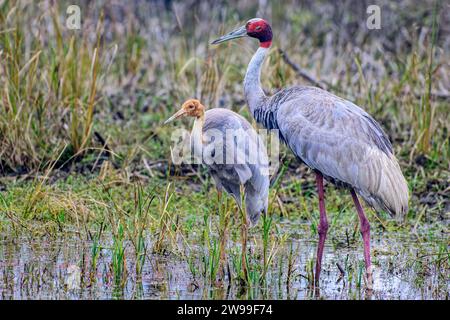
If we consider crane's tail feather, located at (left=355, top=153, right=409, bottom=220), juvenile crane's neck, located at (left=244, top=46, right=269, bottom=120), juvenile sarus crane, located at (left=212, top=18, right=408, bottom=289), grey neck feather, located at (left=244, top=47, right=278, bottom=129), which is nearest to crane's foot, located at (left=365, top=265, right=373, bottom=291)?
juvenile sarus crane, located at (left=212, top=18, right=408, bottom=289)

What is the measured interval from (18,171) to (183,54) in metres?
3.00

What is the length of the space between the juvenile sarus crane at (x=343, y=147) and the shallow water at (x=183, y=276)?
10.3 inches

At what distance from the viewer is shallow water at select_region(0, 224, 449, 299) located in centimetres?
574

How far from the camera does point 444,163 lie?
8.66 metres

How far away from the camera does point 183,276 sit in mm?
6105

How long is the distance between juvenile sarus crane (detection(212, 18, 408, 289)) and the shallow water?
0.26m

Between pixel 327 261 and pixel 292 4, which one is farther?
pixel 292 4

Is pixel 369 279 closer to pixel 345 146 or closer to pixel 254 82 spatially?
pixel 345 146

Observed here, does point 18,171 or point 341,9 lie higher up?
point 341,9

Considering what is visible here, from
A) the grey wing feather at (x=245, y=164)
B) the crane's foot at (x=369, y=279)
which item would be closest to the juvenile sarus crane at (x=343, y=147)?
the crane's foot at (x=369, y=279)

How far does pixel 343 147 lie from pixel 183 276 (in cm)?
150

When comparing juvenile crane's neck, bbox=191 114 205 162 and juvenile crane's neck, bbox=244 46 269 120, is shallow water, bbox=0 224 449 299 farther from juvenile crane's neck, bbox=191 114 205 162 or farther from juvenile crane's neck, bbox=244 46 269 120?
juvenile crane's neck, bbox=244 46 269 120

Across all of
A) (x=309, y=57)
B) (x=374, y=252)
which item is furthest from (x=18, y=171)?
(x=309, y=57)
